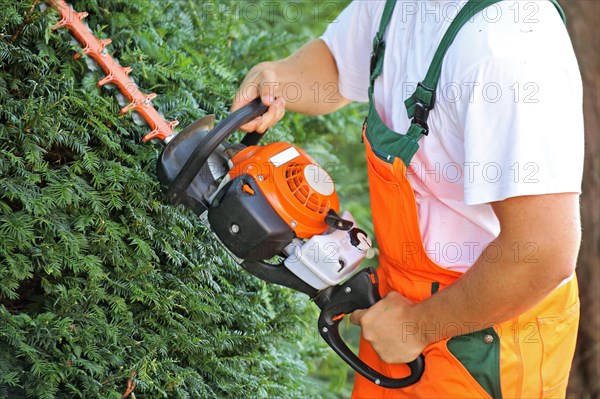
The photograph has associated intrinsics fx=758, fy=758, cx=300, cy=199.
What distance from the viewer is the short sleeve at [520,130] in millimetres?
1800

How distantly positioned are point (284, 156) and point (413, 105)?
1.46 ft

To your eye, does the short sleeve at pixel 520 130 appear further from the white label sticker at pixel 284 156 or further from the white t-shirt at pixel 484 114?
the white label sticker at pixel 284 156

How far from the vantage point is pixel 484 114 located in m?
1.85

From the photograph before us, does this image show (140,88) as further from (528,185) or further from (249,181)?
(528,185)

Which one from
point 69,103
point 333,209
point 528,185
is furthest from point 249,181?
point 528,185

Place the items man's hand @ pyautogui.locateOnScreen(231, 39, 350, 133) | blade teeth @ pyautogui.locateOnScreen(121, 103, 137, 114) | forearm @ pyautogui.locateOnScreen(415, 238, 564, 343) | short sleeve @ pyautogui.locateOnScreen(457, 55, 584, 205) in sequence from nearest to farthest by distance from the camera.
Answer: short sleeve @ pyautogui.locateOnScreen(457, 55, 584, 205)
forearm @ pyautogui.locateOnScreen(415, 238, 564, 343)
blade teeth @ pyautogui.locateOnScreen(121, 103, 137, 114)
man's hand @ pyautogui.locateOnScreen(231, 39, 350, 133)

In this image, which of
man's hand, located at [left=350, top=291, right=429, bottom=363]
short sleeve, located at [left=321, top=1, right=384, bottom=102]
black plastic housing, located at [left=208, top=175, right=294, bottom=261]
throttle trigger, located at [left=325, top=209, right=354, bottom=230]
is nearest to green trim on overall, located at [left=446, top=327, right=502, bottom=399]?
man's hand, located at [left=350, top=291, right=429, bottom=363]

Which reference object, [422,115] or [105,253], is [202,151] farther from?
[422,115]

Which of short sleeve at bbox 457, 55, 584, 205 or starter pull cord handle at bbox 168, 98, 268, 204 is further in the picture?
starter pull cord handle at bbox 168, 98, 268, 204

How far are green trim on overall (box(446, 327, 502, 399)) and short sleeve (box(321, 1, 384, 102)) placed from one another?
3.33 ft

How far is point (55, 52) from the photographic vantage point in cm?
245

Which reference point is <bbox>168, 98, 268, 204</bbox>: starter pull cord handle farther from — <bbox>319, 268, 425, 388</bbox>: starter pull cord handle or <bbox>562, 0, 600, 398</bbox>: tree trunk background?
<bbox>562, 0, 600, 398</bbox>: tree trunk background

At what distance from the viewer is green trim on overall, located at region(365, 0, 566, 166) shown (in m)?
1.98

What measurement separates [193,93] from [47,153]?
734mm
